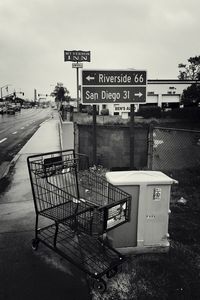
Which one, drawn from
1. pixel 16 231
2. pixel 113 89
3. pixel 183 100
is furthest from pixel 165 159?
pixel 183 100

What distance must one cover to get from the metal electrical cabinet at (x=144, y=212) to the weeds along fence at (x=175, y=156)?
398cm

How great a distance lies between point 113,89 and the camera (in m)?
7.26

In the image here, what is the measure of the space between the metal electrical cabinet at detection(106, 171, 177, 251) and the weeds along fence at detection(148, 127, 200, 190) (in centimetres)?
398

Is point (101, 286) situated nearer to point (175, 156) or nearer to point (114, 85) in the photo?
point (114, 85)

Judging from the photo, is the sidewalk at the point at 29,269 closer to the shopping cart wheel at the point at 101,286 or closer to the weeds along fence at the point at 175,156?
the shopping cart wheel at the point at 101,286

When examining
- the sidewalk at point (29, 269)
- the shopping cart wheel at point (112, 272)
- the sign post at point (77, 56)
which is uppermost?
the sign post at point (77, 56)

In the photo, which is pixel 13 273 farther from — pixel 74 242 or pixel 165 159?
pixel 165 159

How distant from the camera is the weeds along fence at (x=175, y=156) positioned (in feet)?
27.2

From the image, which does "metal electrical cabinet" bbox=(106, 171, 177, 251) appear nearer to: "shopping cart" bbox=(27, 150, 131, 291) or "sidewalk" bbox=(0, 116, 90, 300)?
"shopping cart" bbox=(27, 150, 131, 291)

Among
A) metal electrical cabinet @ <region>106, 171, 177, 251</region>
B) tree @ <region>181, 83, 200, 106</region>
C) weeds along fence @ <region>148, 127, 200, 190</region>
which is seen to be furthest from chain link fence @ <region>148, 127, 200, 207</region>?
tree @ <region>181, 83, 200, 106</region>

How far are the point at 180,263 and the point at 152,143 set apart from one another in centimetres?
461

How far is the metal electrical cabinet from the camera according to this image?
13.2ft

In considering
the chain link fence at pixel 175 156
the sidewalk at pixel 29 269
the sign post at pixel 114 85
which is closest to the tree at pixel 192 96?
the chain link fence at pixel 175 156

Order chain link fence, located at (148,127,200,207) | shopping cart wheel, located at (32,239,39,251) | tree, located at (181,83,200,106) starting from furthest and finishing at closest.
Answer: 1. tree, located at (181,83,200,106)
2. chain link fence, located at (148,127,200,207)
3. shopping cart wheel, located at (32,239,39,251)
